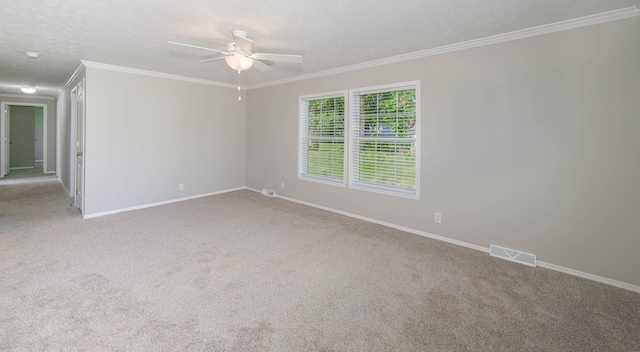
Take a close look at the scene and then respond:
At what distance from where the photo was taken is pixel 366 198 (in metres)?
4.41

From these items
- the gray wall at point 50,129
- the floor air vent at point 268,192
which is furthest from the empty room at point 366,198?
the gray wall at point 50,129

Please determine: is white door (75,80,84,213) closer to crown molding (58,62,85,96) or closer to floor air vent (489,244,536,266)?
crown molding (58,62,85,96)

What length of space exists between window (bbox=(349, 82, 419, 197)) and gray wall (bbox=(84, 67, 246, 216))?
3027mm

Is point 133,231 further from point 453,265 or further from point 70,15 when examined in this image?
point 453,265

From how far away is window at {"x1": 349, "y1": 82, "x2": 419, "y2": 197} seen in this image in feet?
12.8

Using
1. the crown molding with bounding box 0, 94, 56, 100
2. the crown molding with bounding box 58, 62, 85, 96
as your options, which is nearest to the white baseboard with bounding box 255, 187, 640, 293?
the crown molding with bounding box 58, 62, 85, 96

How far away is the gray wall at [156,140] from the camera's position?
14.6ft

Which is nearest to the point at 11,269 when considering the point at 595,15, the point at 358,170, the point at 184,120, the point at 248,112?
the point at 184,120

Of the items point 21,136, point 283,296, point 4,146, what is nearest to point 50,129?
point 4,146

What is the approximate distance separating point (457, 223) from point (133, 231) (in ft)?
13.7

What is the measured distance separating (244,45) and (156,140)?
3.31 meters

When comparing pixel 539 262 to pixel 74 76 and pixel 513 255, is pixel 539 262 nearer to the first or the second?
pixel 513 255

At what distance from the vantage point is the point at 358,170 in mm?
4605

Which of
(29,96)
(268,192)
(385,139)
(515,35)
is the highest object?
(29,96)
